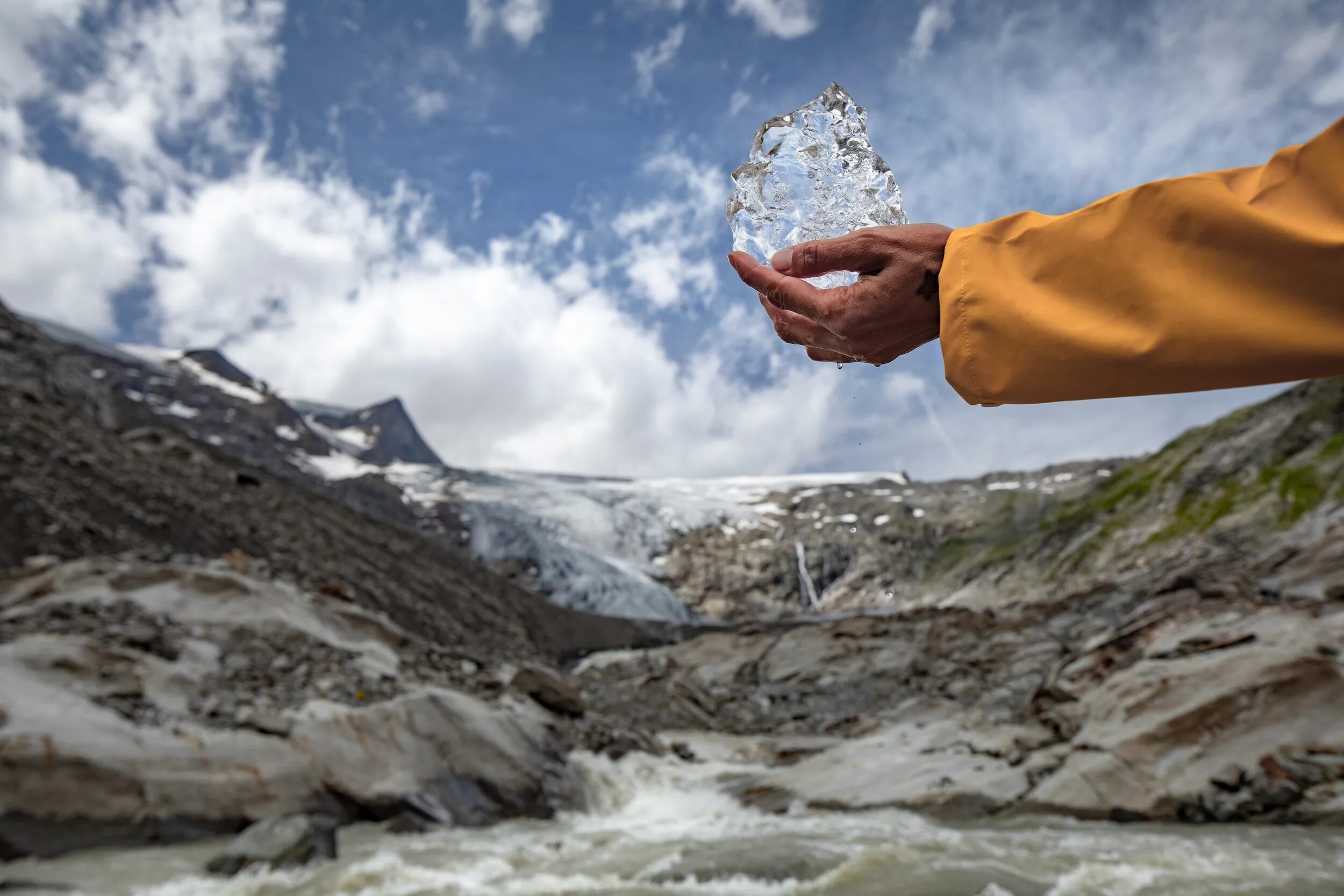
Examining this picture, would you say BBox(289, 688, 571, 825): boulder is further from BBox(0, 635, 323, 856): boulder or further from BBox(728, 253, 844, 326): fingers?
BBox(728, 253, 844, 326): fingers

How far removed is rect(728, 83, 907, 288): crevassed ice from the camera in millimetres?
2121

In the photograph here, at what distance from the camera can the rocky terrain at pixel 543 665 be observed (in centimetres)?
679

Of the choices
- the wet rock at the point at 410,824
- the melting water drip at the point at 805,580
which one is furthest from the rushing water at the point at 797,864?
the melting water drip at the point at 805,580

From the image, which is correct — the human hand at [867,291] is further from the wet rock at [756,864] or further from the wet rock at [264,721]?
the wet rock at [264,721]

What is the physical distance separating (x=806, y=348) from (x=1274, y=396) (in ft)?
145

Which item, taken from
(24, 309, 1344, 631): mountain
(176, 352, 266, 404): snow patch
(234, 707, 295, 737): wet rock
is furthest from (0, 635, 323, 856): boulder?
(176, 352, 266, 404): snow patch

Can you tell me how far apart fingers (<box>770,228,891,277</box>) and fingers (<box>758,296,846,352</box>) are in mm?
87

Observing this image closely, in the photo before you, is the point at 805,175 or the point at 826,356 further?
the point at 805,175

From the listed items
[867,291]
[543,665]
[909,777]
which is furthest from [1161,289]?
[543,665]

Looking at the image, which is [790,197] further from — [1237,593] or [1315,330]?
[1237,593]

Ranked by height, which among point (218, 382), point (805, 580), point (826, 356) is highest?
point (218, 382)

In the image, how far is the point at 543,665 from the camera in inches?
942

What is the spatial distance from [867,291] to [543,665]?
23587mm

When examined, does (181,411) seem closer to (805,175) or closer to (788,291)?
(805,175)
